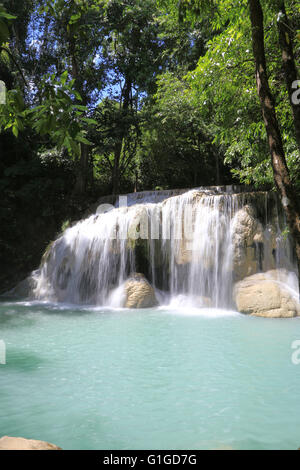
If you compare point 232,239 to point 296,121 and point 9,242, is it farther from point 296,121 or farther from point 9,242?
point 9,242

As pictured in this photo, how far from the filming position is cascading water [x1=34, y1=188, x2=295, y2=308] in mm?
11141

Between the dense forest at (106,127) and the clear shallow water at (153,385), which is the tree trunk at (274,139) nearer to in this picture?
the clear shallow water at (153,385)

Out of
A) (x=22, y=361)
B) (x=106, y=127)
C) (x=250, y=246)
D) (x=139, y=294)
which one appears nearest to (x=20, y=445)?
(x=22, y=361)

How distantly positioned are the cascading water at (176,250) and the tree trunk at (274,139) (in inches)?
309

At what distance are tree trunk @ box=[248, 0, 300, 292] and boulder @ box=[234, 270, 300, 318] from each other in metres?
6.56

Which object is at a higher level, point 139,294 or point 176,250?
point 176,250

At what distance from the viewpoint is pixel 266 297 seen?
9695 millimetres

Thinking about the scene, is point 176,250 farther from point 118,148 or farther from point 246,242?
point 118,148

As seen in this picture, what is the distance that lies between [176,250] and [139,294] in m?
2.06

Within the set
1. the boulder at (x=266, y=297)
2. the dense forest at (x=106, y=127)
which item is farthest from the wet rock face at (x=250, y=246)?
the dense forest at (x=106, y=127)

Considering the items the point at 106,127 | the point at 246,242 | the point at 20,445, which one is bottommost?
the point at 20,445

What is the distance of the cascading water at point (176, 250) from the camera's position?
1114 cm

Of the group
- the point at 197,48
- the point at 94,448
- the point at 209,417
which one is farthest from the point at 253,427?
the point at 197,48

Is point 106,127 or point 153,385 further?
point 106,127
